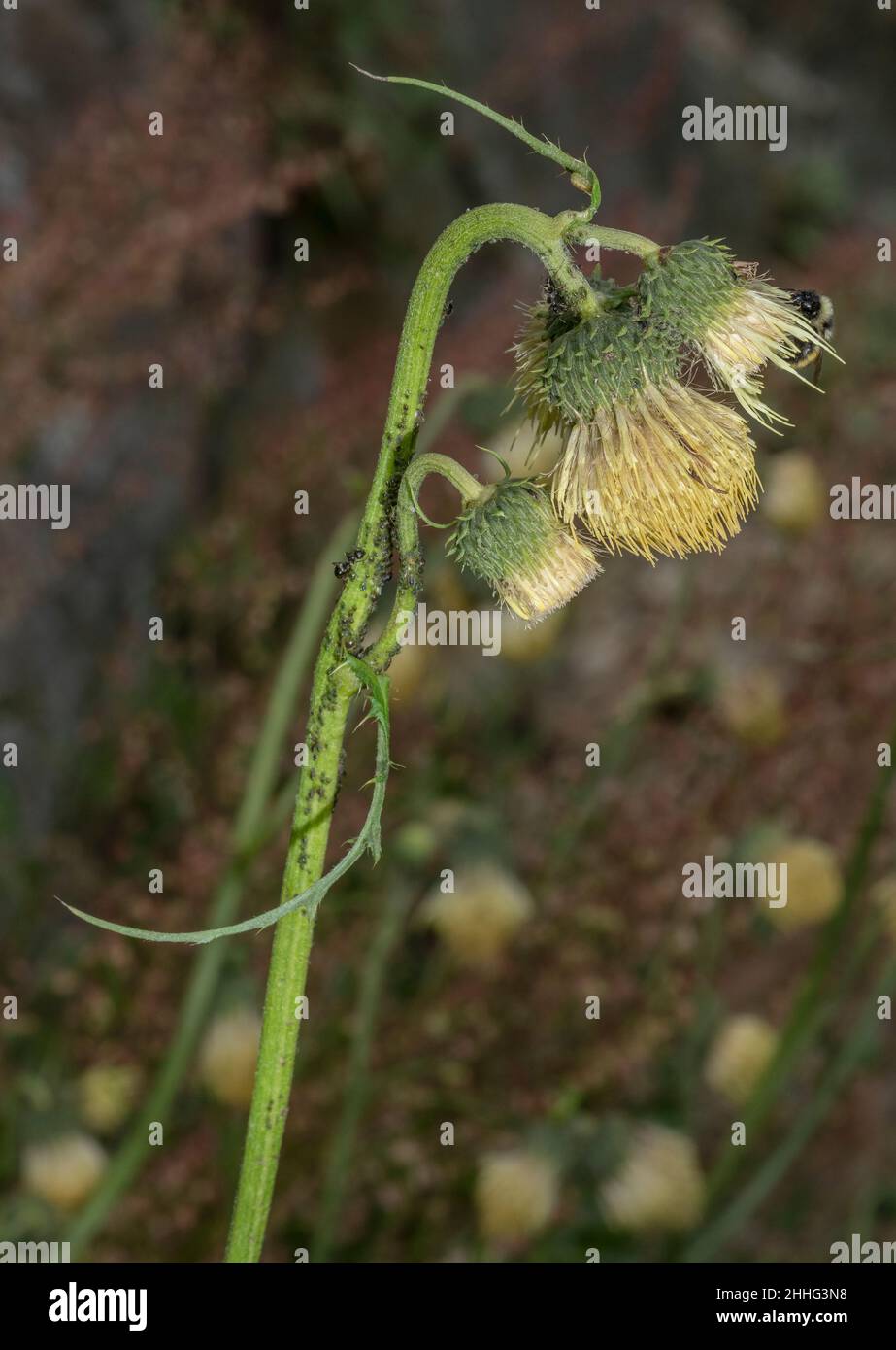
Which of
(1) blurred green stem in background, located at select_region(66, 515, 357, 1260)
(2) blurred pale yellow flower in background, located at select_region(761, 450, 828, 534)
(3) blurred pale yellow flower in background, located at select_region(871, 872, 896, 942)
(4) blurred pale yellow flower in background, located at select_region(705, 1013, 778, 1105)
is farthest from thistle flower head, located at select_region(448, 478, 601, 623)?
(2) blurred pale yellow flower in background, located at select_region(761, 450, 828, 534)

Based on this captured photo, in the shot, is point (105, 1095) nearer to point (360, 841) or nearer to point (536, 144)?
point (360, 841)

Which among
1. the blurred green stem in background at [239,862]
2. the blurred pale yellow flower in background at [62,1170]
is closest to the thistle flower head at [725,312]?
the blurred green stem in background at [239,862]

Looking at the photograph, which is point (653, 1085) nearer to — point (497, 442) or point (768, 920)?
point (768, 920)

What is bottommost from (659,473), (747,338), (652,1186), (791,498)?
(652,1186)

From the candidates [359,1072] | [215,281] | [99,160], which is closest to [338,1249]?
[359,1072]

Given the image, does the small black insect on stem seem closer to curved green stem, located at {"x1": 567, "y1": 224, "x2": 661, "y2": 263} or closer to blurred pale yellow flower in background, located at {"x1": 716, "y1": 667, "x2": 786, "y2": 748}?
curved green stem, located at {"x1": 567, "y1": 224, "x2": 661, "y2": 263}

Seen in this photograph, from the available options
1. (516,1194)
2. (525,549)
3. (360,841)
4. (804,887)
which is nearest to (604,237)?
(525,549)
